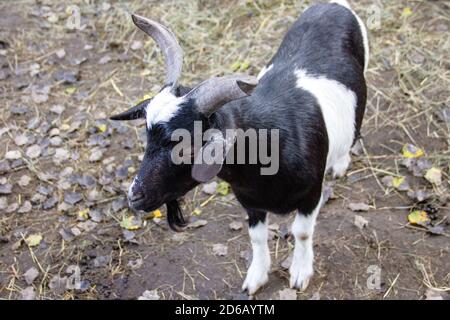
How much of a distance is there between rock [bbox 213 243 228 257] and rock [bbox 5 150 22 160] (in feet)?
5.72

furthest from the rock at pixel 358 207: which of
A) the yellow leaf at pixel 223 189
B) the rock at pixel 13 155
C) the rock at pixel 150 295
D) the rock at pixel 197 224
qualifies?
the rock at pixel 13 155

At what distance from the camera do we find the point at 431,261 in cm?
326

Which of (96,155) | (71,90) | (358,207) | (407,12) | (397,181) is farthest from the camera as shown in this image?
(407,12)

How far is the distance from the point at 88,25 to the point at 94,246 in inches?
111

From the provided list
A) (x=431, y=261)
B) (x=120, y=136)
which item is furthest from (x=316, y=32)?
(x=120, y=136)

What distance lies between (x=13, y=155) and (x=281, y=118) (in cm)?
242

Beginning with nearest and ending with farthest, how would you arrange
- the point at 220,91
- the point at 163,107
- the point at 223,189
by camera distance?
1. the point at 220,91
2. the point at 163,107
3. the point at 223,189

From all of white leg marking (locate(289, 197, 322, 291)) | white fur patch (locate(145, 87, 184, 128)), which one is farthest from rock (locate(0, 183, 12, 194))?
white leg marking (locate(289, 197, 322, 291))

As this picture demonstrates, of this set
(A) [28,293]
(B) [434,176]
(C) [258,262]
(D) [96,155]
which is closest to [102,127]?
(D) [96,155]

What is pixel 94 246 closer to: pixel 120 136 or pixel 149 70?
pixel 120 136

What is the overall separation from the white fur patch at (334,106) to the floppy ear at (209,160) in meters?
0.81

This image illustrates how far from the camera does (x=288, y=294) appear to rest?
3205 mm

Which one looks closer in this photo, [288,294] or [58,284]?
[288,294]

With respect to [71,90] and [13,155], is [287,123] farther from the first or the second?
[71,90]
